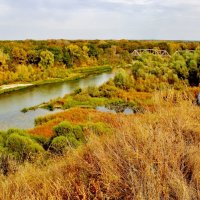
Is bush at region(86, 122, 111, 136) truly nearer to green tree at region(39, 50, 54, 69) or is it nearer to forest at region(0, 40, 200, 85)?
forest at region(0, 40, 200, 85)

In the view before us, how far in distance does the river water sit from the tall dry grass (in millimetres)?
14168

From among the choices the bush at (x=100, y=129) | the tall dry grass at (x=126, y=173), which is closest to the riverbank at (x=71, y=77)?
the bush at (x=100, y=129)

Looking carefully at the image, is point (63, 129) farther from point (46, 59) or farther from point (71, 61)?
point (71, 61)

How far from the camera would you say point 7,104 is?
97.1 feet

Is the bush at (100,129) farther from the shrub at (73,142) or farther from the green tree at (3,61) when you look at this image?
the green tree at (3,61)

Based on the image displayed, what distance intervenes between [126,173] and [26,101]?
28.1m

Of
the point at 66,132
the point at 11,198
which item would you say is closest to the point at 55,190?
the point at 11,198

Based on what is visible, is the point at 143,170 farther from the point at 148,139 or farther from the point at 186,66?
the point at 186,66

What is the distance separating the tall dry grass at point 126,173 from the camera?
10.6 feet

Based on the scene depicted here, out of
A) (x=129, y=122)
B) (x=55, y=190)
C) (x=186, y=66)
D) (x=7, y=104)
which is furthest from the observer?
(x=186, y=66)

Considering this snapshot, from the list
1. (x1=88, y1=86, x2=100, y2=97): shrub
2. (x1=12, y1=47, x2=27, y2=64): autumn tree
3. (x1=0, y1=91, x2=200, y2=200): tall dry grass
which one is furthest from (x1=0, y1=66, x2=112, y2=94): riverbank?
(x1=0, y1=91, x2=200, y2=200): tall dry grass

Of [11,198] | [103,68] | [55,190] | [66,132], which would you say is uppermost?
[55,190]

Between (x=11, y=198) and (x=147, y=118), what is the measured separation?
273 centimetres

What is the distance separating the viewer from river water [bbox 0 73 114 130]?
22913 mm
